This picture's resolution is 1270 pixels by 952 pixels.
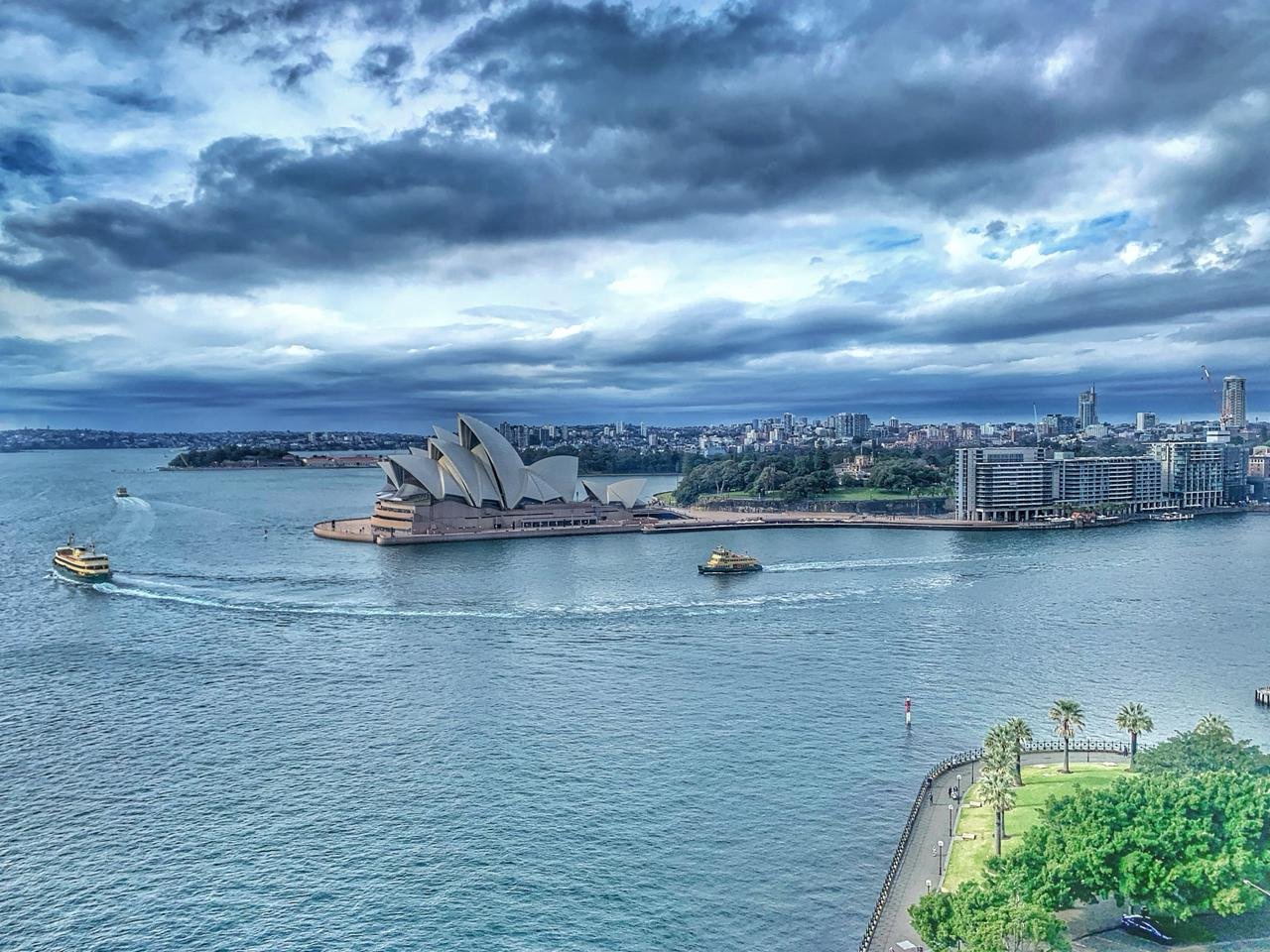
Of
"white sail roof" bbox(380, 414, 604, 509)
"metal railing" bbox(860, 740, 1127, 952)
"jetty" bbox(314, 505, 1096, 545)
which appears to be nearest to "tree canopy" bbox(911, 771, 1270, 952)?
"metal railing" bbox(860, 740, 1127, 952)

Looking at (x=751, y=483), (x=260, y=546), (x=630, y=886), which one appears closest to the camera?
(x=630, y=886)

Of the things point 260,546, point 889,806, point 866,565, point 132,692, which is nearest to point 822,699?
point 889,806

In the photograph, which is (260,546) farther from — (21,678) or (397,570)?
(21,678)

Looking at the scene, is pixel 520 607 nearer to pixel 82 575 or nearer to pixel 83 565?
pixel 82 575

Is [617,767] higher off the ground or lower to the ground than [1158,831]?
lower

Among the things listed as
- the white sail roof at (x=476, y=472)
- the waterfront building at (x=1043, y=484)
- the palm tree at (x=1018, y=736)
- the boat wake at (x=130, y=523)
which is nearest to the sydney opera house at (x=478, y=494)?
the white sail roof at (x=476, y=472)
